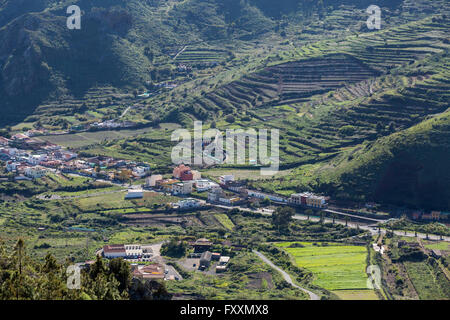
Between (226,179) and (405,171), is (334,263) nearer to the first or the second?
(405,171)

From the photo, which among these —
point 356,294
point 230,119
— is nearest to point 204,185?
point 230,119

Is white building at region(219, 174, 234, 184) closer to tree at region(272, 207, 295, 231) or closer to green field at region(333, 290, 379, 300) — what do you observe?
tree at region(272, 207, 295, 231)

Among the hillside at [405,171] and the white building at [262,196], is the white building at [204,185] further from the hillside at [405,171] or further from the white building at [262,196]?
the hillside at [405,171]

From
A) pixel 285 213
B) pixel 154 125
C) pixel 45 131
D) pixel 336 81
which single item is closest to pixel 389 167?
pixel 285 213

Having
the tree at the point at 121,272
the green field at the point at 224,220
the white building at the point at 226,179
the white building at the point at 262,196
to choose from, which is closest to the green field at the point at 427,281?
the green field at the point at 224,220

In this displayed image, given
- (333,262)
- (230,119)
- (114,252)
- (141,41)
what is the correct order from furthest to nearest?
(141,41)
(230,119)
(114,252)
(333,262)

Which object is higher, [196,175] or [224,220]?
[196,175]
